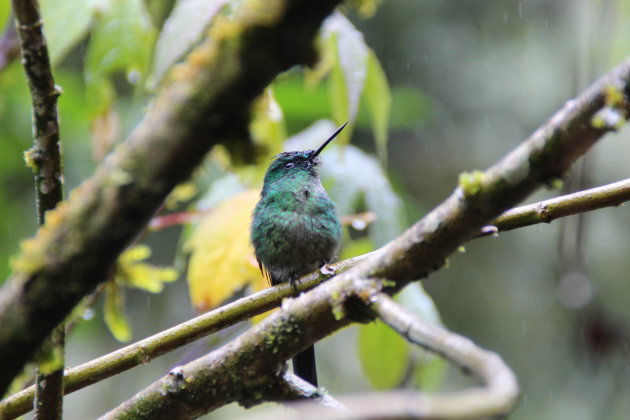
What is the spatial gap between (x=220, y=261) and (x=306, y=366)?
3.36 ft

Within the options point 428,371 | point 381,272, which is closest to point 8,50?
point 428,371

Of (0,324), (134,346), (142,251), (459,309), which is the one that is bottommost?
(0,324)

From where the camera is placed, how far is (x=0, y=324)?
1195mm

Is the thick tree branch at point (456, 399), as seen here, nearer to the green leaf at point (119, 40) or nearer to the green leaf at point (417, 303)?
the green leaf at point (417, 303)

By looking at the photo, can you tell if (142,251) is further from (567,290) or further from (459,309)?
(459,309)

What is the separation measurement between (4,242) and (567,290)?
16.1ft

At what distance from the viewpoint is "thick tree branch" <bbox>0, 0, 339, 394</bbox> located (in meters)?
1.08

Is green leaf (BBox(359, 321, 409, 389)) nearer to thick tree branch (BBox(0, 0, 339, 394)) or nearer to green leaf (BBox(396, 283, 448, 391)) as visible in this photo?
green leaf (BBox(396, 283, 448, 391))

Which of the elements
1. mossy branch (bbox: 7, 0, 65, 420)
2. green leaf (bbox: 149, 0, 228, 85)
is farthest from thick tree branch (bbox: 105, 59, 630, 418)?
green leaf (bbox: 149, 0, 228, 85)

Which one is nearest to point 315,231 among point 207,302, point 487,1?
point 207,302

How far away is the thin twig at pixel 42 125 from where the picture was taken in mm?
1468

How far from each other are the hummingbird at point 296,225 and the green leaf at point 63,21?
1.74 m

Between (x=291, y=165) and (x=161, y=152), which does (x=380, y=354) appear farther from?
(x=161, y=152)

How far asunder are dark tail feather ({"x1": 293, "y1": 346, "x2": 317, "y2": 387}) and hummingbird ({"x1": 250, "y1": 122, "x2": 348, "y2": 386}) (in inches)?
22.3
